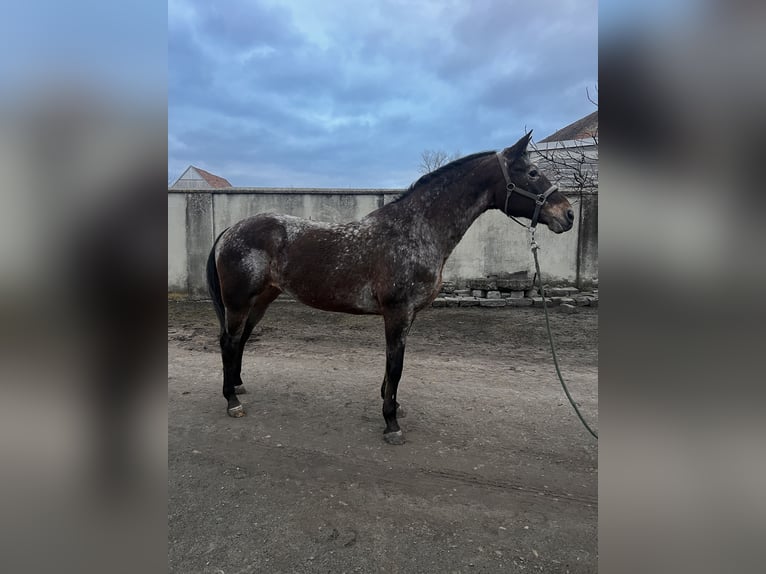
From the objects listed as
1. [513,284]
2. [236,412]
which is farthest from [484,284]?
[236,412]

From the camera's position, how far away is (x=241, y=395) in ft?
12.9

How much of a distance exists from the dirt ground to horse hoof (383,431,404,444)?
67 millimetres

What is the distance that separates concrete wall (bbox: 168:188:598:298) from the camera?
863cm

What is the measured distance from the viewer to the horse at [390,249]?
306 centimetres

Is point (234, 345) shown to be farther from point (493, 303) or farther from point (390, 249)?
point (493, 303)

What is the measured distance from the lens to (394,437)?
2988mm

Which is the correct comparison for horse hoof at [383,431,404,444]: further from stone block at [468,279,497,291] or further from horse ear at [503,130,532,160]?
stone block at [468,279,497,291]

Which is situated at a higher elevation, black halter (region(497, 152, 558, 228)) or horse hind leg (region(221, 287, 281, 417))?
black halter (region(497, 152, 558, 228))

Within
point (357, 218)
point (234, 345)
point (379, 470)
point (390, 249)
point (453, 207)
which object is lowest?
point (379, 470)

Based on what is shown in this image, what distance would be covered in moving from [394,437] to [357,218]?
21.2 ft

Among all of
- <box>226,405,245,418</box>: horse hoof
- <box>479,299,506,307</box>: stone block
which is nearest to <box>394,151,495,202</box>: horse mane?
<box>226,405,245,418</box>: horse hoof

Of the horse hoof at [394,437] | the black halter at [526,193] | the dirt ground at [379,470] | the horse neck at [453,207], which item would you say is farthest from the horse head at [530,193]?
the horse hoof at [394,437]
